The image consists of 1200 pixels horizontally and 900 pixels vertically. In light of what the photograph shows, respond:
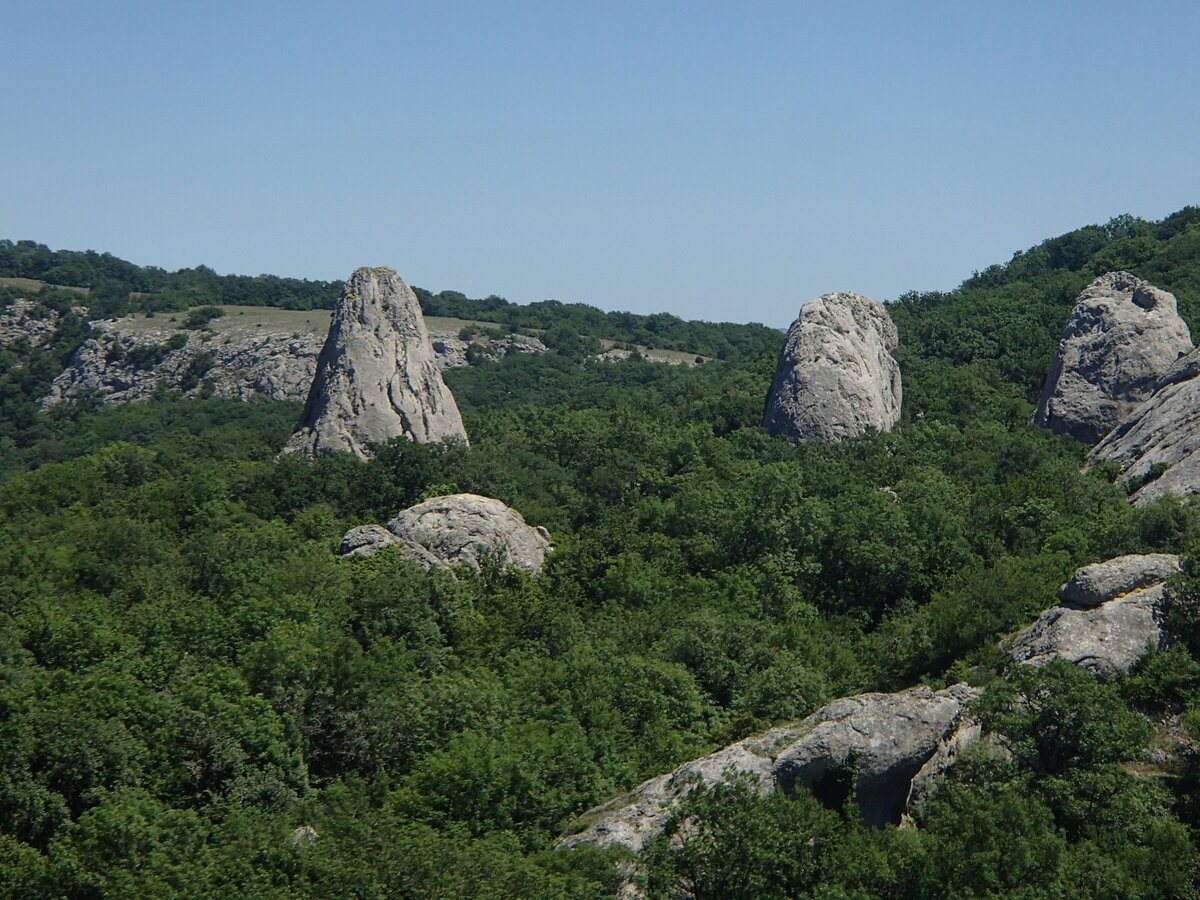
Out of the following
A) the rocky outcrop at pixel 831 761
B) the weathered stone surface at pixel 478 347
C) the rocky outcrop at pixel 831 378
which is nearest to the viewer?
the rocky outcrop at pixel 831 761

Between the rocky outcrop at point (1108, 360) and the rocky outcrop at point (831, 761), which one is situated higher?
the rocky outcrop at point (1108, 360)

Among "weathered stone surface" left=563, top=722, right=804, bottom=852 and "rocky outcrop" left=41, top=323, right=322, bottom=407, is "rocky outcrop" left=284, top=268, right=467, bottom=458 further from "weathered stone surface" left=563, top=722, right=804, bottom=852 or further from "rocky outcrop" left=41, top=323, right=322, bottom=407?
"rocky outcrop" left=41, top=323, right=322, bottom=407

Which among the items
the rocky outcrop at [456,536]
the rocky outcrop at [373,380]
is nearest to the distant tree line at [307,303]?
the rocky outcrop at [373,380]

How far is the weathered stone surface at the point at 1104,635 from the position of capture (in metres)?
30.2

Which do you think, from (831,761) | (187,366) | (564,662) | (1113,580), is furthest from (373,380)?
(187,366)

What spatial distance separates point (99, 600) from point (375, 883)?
19392mm

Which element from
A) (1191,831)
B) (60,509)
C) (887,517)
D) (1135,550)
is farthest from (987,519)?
(60,509)

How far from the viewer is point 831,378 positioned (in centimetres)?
5831

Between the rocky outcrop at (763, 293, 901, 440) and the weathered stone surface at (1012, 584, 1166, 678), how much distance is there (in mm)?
26209

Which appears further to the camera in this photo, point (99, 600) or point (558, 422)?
point (558, 422)

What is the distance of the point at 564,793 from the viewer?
95.1ft

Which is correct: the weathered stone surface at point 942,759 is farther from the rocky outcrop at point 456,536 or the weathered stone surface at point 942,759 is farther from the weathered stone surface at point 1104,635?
the rocky outcrop at point 456,536

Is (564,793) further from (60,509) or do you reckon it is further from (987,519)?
(60,509)

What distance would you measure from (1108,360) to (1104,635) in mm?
27809
